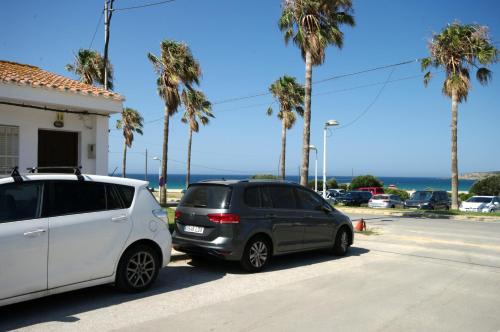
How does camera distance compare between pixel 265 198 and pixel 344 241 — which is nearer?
pixel 265 198

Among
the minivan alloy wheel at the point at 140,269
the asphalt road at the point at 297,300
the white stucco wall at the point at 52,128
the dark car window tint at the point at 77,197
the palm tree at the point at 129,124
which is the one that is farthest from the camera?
the palm tree at the point at 129,124

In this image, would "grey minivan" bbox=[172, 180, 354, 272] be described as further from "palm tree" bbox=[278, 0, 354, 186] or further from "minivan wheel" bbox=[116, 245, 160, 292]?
"palm tree" bbox=[278, 0, 354, 186]

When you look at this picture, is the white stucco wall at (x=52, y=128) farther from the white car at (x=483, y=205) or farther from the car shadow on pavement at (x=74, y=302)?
the white car at (x=483, y=205)

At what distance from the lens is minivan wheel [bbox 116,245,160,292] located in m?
6.33

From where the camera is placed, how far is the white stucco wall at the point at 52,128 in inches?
429

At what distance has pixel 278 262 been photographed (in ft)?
30.6

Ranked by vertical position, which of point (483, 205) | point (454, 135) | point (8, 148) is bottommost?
point (483, 205)

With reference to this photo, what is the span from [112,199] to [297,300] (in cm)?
291

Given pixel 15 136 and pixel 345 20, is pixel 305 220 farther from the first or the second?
pixel 345 20

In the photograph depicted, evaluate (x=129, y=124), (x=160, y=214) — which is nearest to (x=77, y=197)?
(x=160, y=214)

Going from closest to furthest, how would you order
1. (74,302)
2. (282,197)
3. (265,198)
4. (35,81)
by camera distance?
(74,302), (265,198), (282,197), (35,81)

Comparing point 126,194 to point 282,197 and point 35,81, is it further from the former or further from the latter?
point 35,81

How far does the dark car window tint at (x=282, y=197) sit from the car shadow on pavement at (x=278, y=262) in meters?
1.15

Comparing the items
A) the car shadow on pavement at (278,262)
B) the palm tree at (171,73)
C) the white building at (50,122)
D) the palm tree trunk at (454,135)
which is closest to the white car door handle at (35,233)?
the car shadow on pavement at (278,262)
